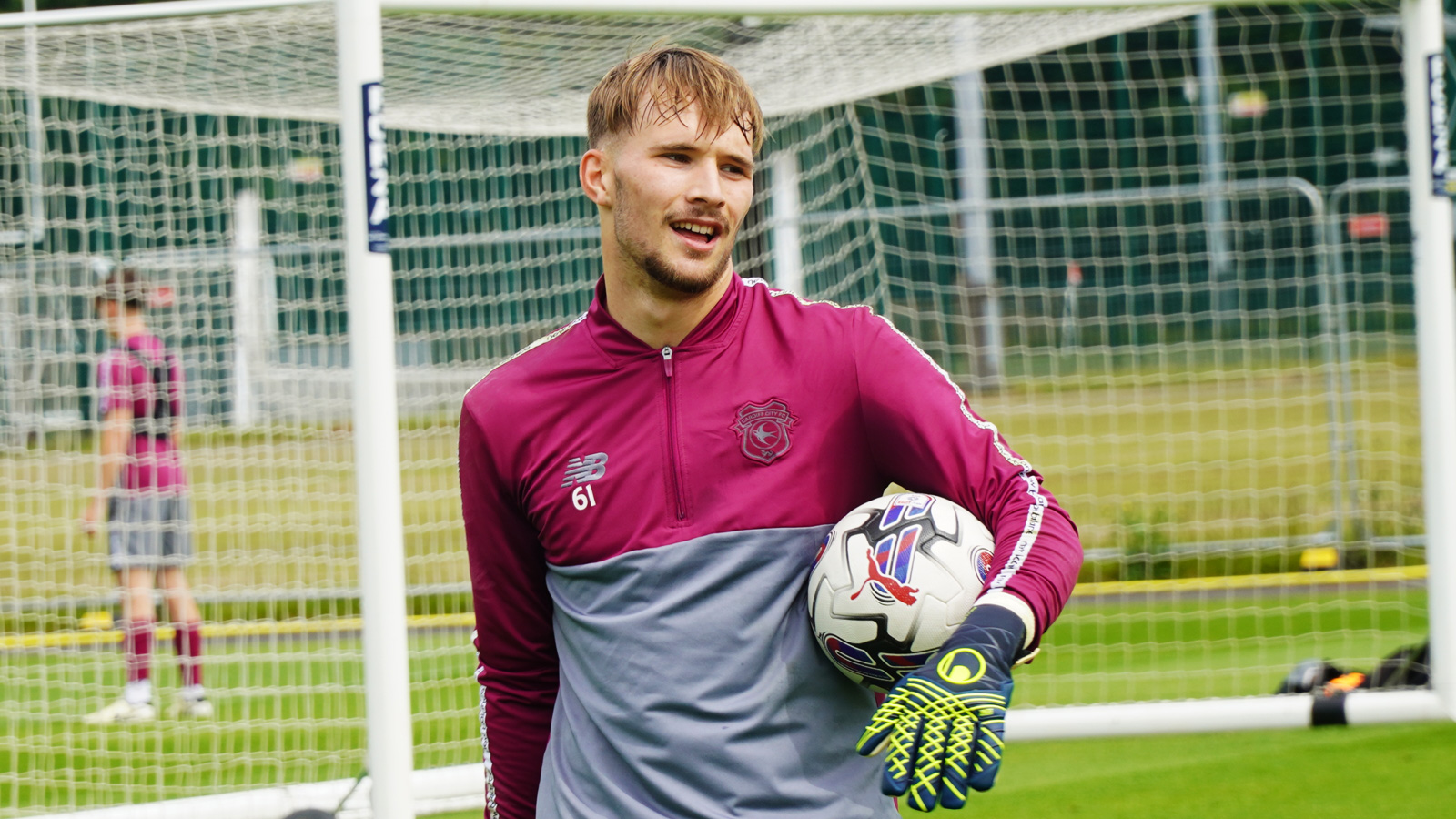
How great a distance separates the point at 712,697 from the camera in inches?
88.9

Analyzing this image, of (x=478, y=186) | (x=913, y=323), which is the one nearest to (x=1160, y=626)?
(x=913, y=323)

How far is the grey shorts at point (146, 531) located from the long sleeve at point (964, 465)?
5081 mm

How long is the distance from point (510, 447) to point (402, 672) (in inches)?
53.1

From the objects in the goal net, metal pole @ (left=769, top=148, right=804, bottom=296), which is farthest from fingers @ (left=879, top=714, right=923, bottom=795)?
metal pole @ (left=769, top=148, right=804, bottom=296)

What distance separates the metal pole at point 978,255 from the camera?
880 cm

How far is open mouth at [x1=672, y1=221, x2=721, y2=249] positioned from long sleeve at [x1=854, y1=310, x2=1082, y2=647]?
287mm

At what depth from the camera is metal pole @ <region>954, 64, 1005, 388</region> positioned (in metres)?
8.80

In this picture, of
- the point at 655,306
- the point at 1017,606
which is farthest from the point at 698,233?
the point at 1017,606

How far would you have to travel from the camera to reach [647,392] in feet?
7.96

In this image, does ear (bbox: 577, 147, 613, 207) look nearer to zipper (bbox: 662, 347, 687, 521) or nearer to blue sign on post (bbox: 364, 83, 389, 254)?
zipper (bbox: 662, 347, 687, 521)

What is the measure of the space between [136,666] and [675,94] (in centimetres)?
534

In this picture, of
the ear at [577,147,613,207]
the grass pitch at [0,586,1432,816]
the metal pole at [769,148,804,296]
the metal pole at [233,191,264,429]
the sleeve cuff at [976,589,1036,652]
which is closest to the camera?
the sleeve cuff at [976,589,1036,652]

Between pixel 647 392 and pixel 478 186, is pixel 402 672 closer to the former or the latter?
pixel 647 392

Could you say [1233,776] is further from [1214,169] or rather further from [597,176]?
[1214,169]
